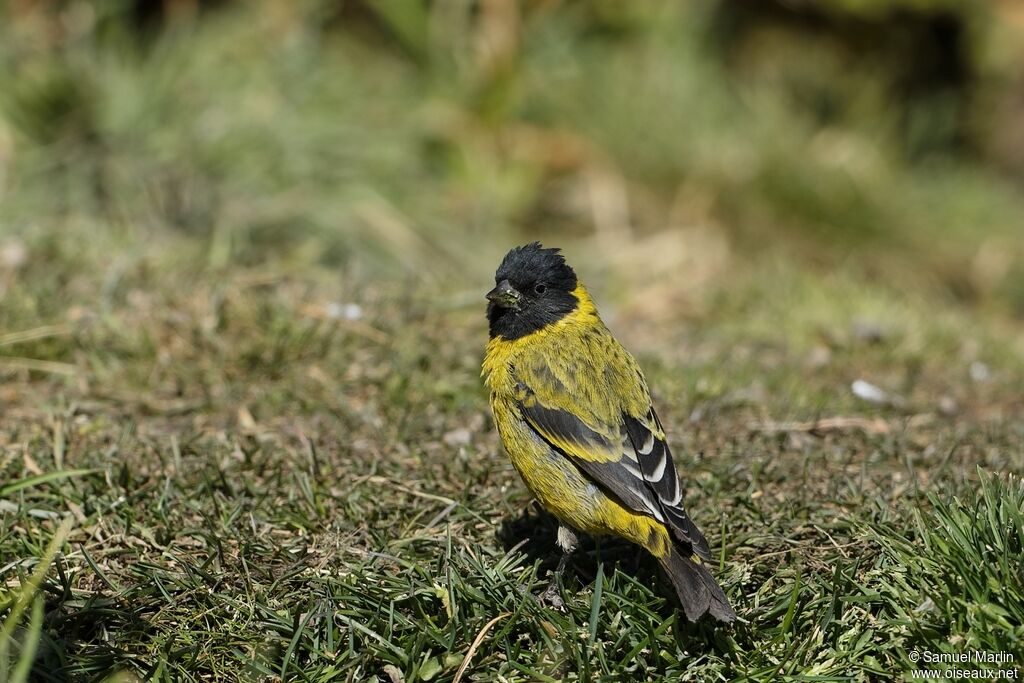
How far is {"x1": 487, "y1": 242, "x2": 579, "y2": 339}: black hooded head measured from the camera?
4.01 m

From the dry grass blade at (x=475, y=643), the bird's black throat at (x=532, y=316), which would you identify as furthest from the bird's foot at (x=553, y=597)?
the bird's black throat at (x=532, y=316)

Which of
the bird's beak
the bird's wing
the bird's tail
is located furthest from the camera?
the bird's beak

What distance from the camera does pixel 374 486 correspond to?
403 centimetres

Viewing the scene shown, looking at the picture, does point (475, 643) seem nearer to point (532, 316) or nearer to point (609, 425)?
point (609, 425)

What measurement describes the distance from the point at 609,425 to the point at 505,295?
0.69m

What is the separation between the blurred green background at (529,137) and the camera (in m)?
7.43

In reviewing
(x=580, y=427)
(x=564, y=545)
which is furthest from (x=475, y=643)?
(x=580, y=427)

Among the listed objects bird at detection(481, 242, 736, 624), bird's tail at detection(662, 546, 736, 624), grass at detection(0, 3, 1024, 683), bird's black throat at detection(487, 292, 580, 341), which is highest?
bird's black throat at detection(487, 292, 580, 341)

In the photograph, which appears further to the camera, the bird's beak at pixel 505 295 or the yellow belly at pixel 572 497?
the bird's beak at pixel 505 295

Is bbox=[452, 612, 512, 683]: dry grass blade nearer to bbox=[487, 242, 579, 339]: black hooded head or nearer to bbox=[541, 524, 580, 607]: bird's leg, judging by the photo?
bbox=[541, 524, 580, 607]: bird's leg

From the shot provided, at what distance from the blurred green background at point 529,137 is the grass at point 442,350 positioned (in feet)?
0.12

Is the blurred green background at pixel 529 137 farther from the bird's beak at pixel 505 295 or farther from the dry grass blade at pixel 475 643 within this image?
the dry grass blade at pixel 475 643

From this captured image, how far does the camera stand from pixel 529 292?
4.02m

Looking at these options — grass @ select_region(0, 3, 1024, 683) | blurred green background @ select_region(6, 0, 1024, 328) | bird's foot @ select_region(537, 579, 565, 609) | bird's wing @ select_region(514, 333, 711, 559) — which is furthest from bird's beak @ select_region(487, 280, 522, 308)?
blurred green background @ select_region(6, 0, 1024, 328)
